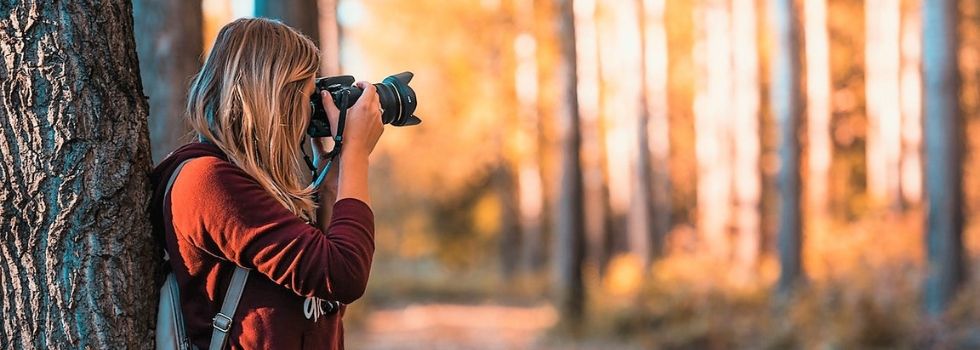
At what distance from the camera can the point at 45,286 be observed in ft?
8.93

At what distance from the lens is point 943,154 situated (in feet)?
36.1

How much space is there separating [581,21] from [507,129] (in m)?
3.88

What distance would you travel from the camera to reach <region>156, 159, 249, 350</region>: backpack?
2.72 metres

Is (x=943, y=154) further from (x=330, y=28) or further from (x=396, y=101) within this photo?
(x=330, y=28)

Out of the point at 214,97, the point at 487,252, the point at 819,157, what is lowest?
the point at 487,252

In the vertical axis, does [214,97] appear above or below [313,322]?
above

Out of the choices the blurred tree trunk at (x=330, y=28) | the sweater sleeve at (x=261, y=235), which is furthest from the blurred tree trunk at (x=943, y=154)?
the blurred tree trunk at (x=330, y=28)

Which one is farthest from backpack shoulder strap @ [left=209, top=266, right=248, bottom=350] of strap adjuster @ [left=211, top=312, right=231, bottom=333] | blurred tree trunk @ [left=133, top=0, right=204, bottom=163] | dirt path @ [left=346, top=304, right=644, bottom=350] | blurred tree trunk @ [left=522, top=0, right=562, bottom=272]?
blurred tree trunk @ [left=522, top=0, right=562, bottom=272]

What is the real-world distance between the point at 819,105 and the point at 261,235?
70.6 feet

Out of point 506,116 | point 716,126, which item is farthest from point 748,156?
point 506,116

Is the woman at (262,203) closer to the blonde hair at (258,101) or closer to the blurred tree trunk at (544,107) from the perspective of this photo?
the blonde hair at (258,101)

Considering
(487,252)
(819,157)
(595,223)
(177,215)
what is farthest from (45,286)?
(487,252)

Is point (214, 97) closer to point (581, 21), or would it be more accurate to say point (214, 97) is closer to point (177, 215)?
point (177, 215)

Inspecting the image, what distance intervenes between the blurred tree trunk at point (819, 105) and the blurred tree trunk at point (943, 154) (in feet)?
39.5
